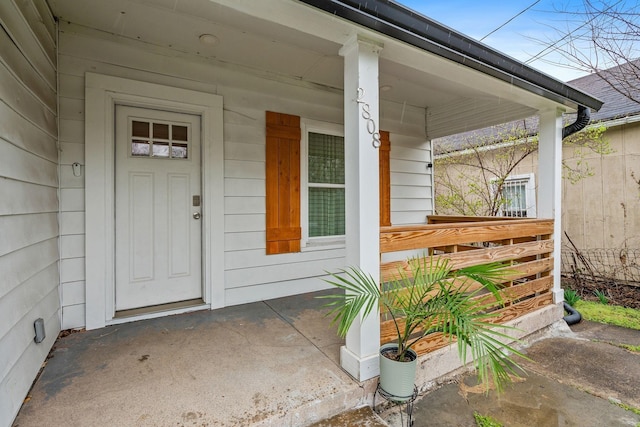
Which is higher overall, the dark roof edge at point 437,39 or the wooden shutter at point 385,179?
the dark roof edge at point 437,39

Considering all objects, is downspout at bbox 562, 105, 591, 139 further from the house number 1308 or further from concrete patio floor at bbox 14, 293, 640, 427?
the house number 1308

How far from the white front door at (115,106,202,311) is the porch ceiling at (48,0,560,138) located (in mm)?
688

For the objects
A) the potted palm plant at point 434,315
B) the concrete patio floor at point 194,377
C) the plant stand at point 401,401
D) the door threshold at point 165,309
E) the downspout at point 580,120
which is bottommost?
the plant stand at point 401,401

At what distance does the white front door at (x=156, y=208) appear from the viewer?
8.86 feet

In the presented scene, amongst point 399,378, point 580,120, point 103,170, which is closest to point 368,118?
point 399,378

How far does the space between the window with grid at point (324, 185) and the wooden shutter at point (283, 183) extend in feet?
Result: 0.60

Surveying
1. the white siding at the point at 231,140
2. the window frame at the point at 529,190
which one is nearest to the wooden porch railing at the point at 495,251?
the white siding at the point at 231,140

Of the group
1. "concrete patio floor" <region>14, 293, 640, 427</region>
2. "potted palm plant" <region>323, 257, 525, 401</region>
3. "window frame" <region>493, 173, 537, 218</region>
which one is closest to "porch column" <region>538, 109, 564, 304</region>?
"concrete patio floor" <region>14, 293, 640, 427</region>

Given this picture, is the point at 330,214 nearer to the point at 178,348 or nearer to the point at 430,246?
the point at 430,246

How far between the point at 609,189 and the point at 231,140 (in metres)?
5.63

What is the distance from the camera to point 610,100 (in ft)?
16.8

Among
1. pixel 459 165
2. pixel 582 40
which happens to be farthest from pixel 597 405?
pixel 459 165

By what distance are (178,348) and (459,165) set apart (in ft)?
20.3

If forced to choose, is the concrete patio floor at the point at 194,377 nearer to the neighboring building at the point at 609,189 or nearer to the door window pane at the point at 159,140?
the door window pane at the point at 159,140
